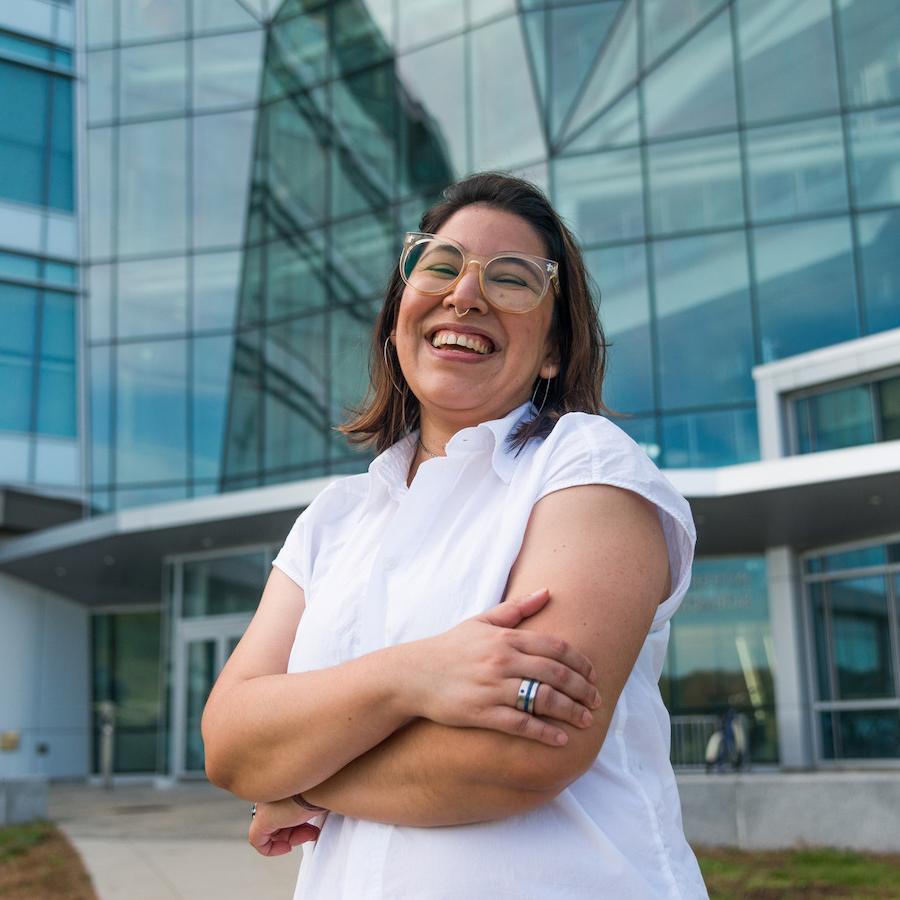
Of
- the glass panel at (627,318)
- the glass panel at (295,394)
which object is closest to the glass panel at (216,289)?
the glass panel at (295,394)

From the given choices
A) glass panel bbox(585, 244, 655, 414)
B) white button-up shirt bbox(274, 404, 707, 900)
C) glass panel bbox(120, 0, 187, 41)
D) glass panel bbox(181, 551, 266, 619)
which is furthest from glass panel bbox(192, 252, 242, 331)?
white button-up shirt bbox(274, 404, 707, 900)

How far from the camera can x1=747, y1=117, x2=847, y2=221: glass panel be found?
57.4ft

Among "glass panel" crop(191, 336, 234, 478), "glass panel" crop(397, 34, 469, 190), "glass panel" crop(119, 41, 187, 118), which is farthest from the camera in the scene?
"glass panel" crop(119, 41, 187, 118)

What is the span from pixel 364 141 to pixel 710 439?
29.1 ft

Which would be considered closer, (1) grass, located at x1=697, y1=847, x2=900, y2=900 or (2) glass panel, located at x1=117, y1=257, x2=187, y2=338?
(1) grass, located at x1=697, y1=847, x2=900, y2=900

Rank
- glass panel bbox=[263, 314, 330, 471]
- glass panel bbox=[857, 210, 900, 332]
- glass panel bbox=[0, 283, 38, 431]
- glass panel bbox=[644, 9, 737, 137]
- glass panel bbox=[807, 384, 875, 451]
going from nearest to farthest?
glass panel bbox=[807, 384, 875, 451] → glass panel bbox=[857, 210, 900, 332] → glass panel bbox=[644, 9, 737, 137] → glass panel bbox=[263, 314, 330, 471] → glass panel bbox=[0, 283, 38, 431]

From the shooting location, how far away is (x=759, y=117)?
18047 millimetres

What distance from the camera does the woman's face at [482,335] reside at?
75.0 inches

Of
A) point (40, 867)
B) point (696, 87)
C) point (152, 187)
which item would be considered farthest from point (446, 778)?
point (152, 187)

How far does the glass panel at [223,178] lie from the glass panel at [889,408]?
12552 millimetres

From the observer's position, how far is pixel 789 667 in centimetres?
1675

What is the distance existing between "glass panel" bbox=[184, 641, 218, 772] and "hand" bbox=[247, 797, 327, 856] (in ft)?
→ 57.3

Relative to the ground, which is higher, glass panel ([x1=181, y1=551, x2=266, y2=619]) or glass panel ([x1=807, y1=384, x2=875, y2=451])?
glass panel ([x1=807, y1=384, x2=875, y2=451])

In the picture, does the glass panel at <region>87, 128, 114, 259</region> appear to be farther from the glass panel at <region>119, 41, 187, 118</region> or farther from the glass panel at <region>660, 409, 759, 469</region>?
the glass panel at <region>660, 409, 759, 469</region>
